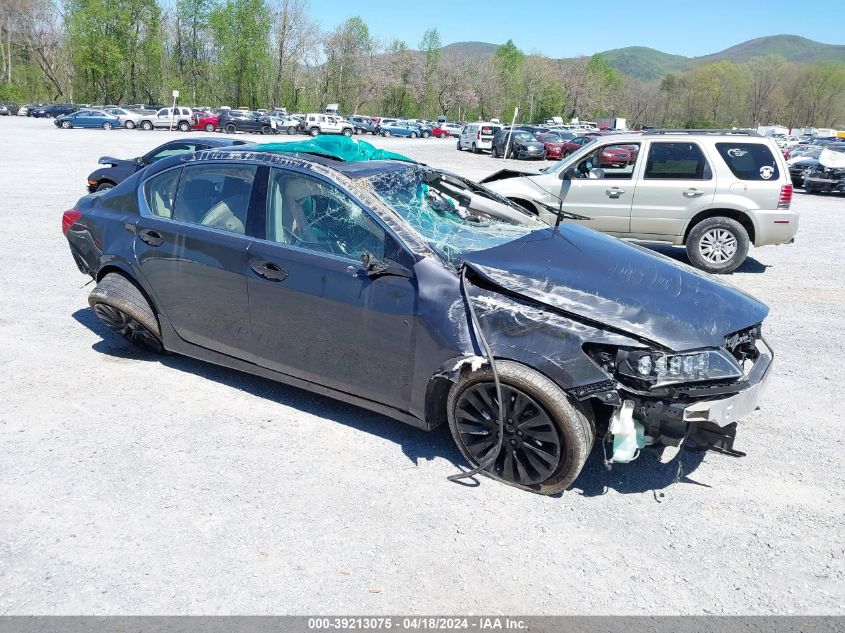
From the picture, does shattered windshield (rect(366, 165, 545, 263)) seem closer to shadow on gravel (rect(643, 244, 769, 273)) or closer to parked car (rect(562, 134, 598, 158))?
shadow on gravel (rect(643, 244, 769, 273))

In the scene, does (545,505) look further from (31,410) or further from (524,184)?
(524,184)

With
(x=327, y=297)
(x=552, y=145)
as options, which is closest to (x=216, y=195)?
(x=327, y=297)

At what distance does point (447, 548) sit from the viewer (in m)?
3.18

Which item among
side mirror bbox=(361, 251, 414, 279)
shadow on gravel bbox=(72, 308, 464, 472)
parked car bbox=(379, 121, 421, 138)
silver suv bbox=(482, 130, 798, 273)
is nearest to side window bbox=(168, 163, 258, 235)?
side mirror bbox=(361, 251, 414, 279)

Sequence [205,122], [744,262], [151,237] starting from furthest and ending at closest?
1. [205,122]
2. [744,262]
3. [151,237]

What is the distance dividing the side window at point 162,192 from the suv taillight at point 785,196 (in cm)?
771

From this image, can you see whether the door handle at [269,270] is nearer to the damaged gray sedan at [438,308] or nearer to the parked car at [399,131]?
the damaged gray sedan at [438,308]

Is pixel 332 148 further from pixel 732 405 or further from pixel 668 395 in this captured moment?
pixel 732 405

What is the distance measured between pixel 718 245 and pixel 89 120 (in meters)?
50.0

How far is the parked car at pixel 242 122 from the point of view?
165ft

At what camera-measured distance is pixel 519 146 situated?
35.4 m

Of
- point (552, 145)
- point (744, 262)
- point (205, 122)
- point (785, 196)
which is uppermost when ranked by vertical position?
point (552, 145)

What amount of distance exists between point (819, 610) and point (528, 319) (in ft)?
5.81

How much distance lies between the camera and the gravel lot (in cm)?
288
